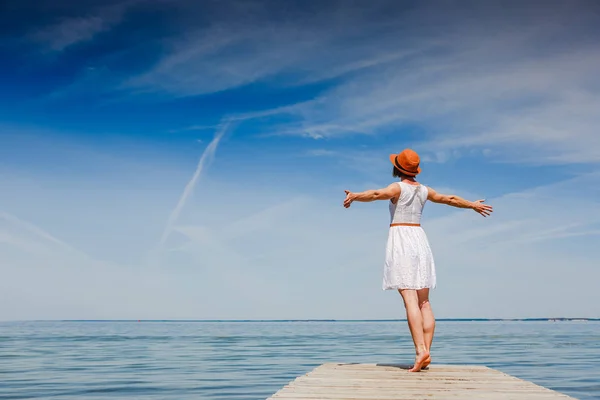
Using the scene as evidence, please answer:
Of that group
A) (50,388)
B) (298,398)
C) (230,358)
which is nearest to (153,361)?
(230,358)

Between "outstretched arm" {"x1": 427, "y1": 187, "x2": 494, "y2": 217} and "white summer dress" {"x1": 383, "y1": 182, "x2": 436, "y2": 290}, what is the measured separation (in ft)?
0.55

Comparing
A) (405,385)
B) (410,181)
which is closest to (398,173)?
(410,181)

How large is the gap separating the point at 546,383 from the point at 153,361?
12.2 m

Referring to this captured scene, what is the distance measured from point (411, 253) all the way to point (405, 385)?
1.85 m

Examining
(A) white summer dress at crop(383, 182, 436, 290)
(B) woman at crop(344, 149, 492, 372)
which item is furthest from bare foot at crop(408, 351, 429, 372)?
(A) white summer dress at crop(383, 182, 436, 290)

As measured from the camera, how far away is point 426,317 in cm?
812

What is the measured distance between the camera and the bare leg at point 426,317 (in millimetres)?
8047

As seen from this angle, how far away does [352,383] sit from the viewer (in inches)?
267

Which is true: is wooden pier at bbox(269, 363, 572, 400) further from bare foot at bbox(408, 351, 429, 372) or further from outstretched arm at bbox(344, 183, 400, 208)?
outstretched arm at bbox(344, 183, 400, 208)

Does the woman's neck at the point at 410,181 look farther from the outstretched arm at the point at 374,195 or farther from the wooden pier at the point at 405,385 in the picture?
the wooden pier at the point at 405,385

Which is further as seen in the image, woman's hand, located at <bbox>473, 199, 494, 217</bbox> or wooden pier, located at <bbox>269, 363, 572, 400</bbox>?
woman's hand, located at <bbox>473, 199, 494, 217</bbox>

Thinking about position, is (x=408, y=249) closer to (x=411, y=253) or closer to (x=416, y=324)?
(x=411, y=253)

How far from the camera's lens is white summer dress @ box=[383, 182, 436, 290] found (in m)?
8.06

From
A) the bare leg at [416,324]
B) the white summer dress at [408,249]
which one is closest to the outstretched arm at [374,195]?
the white summer dress at [408,249]
